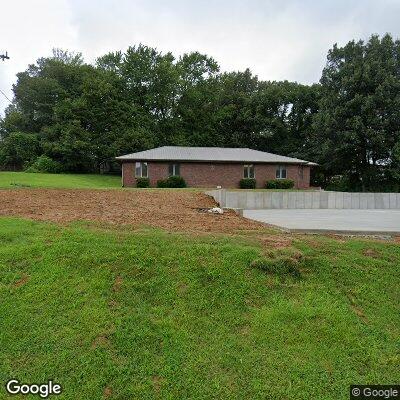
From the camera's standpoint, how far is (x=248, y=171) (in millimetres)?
29938

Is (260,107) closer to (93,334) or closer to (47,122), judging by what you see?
(47,122)

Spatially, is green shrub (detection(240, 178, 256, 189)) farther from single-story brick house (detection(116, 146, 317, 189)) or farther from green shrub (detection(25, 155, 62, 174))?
green shrub (detection(25, 155, 62, 174))

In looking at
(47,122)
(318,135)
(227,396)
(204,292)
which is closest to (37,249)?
(204,292)

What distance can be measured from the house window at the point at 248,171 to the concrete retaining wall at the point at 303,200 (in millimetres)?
15051

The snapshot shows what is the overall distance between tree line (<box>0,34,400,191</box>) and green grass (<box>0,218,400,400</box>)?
2812 centimetres

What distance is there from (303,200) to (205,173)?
15.8 metres

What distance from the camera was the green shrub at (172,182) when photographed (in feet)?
91.2

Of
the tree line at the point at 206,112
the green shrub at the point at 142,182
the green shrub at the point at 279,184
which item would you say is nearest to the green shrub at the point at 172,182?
the green shrub at the point at 142,182

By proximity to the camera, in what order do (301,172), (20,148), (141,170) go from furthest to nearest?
(20,148)
(301,172)
(141,170)

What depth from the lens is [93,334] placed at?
12.7 ft

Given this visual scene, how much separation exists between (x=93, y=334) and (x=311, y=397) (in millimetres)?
2223

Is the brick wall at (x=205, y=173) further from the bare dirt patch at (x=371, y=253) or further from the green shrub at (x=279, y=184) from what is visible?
the bare dirt patch at (x=371, y=253)

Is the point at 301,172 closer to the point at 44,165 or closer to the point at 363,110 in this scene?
the point at 363,110

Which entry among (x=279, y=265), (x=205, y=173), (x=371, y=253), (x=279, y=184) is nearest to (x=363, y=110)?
(x=279, y=184)
